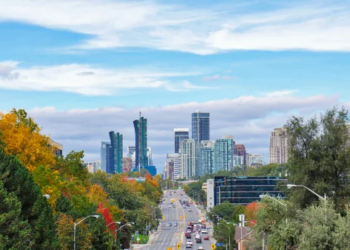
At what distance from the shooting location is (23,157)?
78.6 metres

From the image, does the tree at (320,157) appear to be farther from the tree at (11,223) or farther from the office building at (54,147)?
the office building at (54,147)

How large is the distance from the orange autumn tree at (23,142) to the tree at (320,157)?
2731 cm

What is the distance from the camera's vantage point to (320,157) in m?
63.8

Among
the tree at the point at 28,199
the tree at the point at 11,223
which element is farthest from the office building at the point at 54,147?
the tree at the point at 11,223

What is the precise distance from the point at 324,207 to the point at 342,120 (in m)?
16.8

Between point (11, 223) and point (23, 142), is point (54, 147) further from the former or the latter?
point (11, 223)

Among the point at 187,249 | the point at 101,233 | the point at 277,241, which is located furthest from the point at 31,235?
the point at 187,249

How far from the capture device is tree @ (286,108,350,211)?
207 feet

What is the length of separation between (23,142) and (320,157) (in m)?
30.3

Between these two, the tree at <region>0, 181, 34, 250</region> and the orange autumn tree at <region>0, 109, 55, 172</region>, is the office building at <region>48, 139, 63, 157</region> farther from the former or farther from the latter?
the tree at <region>0, 181, 34, 250</region>

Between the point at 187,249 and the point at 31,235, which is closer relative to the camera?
the point at 31,235

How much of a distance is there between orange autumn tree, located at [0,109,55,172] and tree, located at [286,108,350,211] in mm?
27306

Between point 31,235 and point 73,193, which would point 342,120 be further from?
point 73,193

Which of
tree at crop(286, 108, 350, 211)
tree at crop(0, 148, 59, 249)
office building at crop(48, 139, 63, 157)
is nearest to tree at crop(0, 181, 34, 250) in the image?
tree at crop(0, 148, 59, 249)
